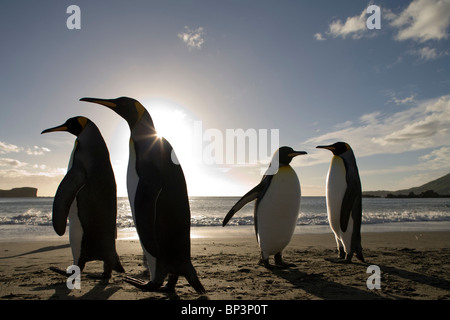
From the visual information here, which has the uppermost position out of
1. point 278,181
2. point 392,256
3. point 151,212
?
point 278,181

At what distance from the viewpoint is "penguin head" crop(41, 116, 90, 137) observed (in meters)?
4.68

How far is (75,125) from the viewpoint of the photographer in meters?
4.70

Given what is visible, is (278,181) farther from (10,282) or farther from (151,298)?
(10,282)

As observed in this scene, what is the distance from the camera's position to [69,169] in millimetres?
4422

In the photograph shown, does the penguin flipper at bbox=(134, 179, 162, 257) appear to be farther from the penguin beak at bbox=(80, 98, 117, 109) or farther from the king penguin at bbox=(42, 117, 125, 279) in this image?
the king penguin at bbox=(42, 117, 125, 279)

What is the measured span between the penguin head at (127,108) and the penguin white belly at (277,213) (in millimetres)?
2673

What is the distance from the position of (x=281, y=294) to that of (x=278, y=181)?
2236mm

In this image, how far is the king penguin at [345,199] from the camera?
5801 mm

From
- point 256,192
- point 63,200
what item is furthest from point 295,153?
point 63,200

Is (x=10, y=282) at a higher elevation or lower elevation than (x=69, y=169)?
lower

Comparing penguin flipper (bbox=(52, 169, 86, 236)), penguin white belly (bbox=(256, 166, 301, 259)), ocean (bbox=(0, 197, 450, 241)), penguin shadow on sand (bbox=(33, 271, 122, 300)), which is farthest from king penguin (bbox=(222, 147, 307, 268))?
ocean (bbox=(0, 197, 450, 241))

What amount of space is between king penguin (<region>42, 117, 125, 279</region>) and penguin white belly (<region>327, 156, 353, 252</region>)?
3881 millimetres

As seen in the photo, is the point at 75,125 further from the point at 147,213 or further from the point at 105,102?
the point at 147,213
